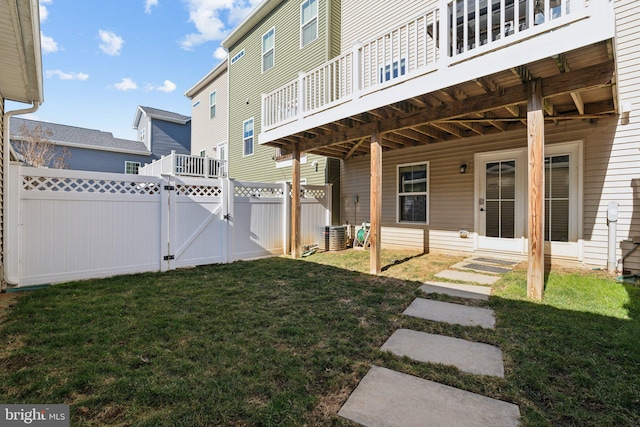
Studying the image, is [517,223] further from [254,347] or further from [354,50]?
[254,347]

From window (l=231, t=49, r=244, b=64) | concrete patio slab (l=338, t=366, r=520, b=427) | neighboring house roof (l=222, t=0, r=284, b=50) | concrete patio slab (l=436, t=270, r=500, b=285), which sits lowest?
concrete patio slab (l=338, t=366, r=520, b=427)

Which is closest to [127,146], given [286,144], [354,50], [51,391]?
[286,144]

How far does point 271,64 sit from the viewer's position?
35.9ft

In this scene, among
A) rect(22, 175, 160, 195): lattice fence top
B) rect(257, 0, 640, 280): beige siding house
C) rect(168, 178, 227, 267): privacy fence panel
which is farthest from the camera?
rect(168, 178, 227, 267): privacy fence panel

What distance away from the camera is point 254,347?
247cm

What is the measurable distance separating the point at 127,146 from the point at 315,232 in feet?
53.3

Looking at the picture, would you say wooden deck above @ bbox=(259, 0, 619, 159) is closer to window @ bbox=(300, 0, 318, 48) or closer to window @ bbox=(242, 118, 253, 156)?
window @ bbox=(300, 0, 318, 48)

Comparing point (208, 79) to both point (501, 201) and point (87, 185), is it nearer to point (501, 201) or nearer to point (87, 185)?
point (87, 185)

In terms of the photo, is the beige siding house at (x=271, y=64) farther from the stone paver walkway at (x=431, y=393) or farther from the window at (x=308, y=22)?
the stone paver walkway at (x=431, y=393)

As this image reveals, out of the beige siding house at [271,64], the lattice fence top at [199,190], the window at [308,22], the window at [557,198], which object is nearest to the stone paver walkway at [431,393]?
the window at [557,198]

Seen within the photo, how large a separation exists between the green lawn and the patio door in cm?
168

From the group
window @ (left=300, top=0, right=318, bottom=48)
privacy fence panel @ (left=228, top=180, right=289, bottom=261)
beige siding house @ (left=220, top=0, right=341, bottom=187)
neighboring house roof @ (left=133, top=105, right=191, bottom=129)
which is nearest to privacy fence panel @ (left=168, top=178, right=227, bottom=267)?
privacy fence panel @ (left=228, top=180, right=289, bottom=261)

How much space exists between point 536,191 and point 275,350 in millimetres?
3488

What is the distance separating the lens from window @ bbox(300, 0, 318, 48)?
362 inches
